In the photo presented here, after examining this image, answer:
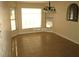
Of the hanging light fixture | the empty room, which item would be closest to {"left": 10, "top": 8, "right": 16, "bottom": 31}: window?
the empty room

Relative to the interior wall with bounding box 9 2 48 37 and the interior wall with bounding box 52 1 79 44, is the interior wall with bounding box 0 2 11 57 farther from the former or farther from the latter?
the interior wall with bounding box 52 1 79 44

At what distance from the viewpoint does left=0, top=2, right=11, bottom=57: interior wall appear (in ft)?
3.95

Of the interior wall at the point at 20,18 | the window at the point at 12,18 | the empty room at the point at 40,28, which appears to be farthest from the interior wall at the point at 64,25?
the window at the point at 12,18

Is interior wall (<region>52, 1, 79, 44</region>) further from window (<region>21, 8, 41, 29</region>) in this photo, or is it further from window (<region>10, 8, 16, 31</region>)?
window (<region>10, 8, 16, 31</region>)

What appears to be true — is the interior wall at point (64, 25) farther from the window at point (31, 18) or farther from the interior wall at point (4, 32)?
the interior wall at point (4, 32)

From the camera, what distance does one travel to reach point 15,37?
122 centimetres

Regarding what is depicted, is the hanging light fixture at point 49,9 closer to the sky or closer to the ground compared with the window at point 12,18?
closer to the sky

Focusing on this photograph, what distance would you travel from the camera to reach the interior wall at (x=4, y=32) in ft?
3.95

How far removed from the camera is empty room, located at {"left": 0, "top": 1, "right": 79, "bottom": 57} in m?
1.20

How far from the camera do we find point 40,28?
123 centimetres

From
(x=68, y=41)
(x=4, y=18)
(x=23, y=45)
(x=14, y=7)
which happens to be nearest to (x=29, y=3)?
(x=14, y=7)

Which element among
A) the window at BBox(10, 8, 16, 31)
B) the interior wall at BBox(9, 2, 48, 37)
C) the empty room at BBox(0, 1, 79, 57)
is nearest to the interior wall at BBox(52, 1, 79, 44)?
the empty room at BBox(0, 1, 79, 57)

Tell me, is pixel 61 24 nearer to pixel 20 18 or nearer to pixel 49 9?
pixel 49 9

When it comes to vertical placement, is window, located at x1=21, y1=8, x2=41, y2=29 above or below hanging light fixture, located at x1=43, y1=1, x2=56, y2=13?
below
